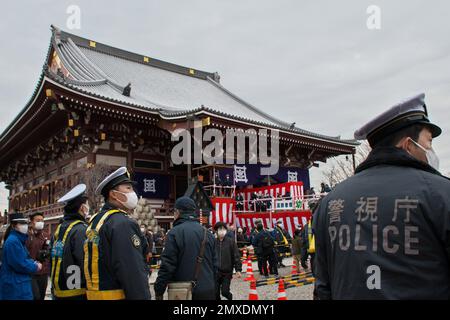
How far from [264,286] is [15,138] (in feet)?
47.1

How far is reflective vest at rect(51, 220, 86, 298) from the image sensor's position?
11.4 ft

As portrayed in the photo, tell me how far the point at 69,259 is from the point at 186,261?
111 centimetres

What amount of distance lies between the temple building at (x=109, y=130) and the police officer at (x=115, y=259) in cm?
1034

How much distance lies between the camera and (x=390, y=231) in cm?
161

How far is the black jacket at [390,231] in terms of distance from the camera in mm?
1513

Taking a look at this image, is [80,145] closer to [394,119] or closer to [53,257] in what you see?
[53,257]

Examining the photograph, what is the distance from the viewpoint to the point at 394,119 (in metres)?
1.82

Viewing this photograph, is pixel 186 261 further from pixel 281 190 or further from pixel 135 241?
pixel 281 190

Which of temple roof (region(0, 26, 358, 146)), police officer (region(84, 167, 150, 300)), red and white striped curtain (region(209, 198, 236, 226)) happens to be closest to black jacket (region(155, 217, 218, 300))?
police officer (region(84, 167, 150, 300))

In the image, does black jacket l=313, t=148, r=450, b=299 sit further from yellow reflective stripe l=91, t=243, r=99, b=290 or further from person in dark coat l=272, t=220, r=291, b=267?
person in dark coat l=272, t=220, r=291, b=267

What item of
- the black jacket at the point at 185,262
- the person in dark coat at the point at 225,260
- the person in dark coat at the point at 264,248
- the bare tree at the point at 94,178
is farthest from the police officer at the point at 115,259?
the bare tree at the point at 94,178

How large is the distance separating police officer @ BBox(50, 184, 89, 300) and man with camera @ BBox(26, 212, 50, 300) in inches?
88.5

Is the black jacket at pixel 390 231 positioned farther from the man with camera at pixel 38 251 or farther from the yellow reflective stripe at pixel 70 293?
the man with camera at pixel 38 251

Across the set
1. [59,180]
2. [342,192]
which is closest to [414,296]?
[342,192]
